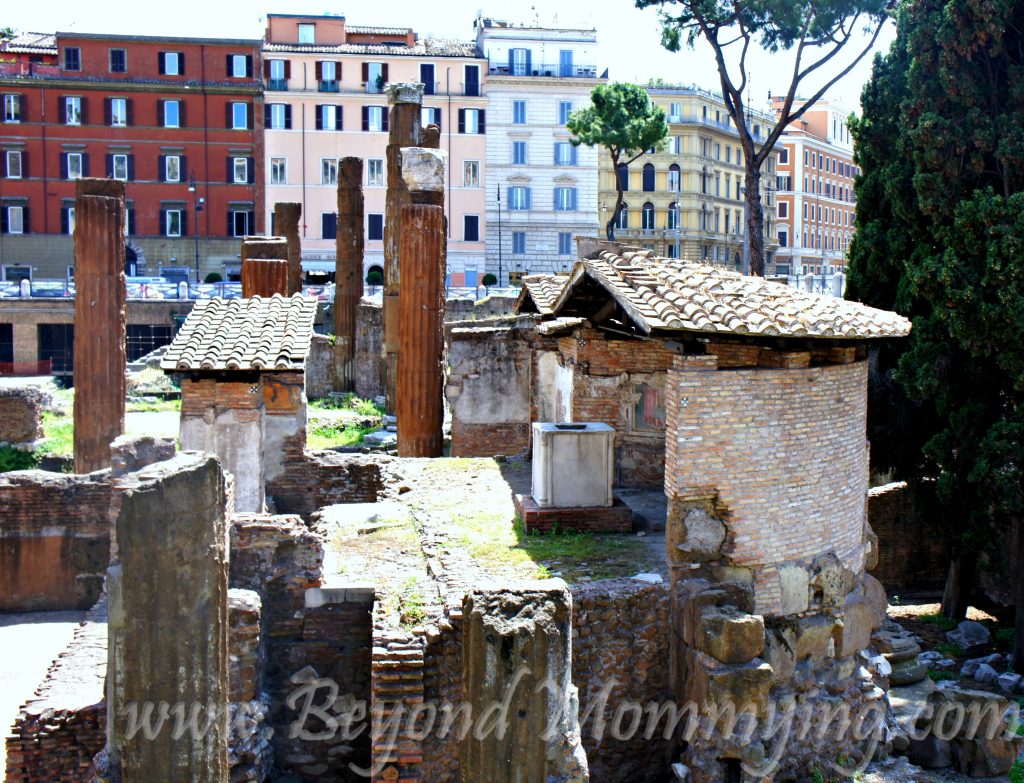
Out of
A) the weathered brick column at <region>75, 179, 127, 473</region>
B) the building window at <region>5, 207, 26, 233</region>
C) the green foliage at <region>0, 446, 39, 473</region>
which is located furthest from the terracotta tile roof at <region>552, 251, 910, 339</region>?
the building window at <region>5, 207, 26, 233</region>

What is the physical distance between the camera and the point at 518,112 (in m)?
46.5

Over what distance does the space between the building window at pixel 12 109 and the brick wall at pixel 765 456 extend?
41951mm

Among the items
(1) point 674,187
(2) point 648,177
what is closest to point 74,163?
(2) point 648,177

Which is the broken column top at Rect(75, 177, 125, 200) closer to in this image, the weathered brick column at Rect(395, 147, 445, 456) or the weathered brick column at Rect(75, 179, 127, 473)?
the weathered brick column at Rect(75, 179, 127, 473)

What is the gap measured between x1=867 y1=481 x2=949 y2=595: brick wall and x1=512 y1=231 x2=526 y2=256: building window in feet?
102

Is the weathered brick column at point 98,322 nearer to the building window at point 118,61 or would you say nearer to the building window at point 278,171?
the building window at point 278,171

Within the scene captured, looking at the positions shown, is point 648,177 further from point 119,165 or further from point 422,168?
point 422,168

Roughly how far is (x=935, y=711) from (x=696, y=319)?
488 cm

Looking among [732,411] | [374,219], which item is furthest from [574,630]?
[374,219]

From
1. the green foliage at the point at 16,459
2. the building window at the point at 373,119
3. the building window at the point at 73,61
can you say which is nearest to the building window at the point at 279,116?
the building window at the point at 373,119

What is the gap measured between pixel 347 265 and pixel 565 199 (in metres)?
23.8

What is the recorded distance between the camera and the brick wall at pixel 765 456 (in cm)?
894

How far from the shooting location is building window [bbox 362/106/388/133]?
4578 cm

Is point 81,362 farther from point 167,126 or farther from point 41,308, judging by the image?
point 167,126
